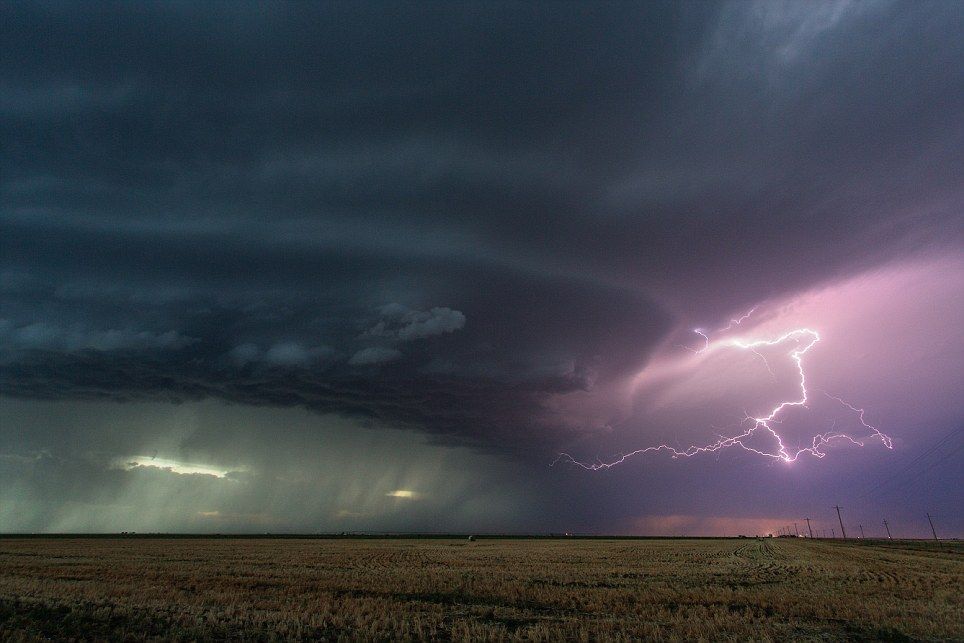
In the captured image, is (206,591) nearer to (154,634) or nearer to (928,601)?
(154,634)

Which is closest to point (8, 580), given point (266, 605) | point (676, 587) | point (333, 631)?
point (266, 605)

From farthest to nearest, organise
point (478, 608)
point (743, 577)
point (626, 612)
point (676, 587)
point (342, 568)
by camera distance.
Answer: point (342, 568) → point (743, 577) → point (676, 587) → point (478, 608) → point (626, 612)

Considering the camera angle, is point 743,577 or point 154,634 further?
point 743,577

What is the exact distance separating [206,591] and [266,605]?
19.1 ft

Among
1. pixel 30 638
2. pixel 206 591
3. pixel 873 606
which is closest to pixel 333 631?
pixel 30 638

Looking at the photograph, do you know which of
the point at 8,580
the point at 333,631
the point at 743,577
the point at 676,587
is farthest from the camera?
the point at 743,577

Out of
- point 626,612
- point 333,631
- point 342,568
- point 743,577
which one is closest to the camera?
point 333,631

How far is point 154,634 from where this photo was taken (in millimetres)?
15430

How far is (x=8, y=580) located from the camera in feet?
87.2

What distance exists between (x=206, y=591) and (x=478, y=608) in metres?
12.9

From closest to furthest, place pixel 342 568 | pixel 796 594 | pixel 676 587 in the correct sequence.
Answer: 1. pixel 796 594
2. pixel 676 587
3. pixel 342 568

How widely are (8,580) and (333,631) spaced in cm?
2259

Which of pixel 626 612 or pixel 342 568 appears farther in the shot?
pixel 342 568

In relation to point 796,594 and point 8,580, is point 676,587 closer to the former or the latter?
point 796,594
